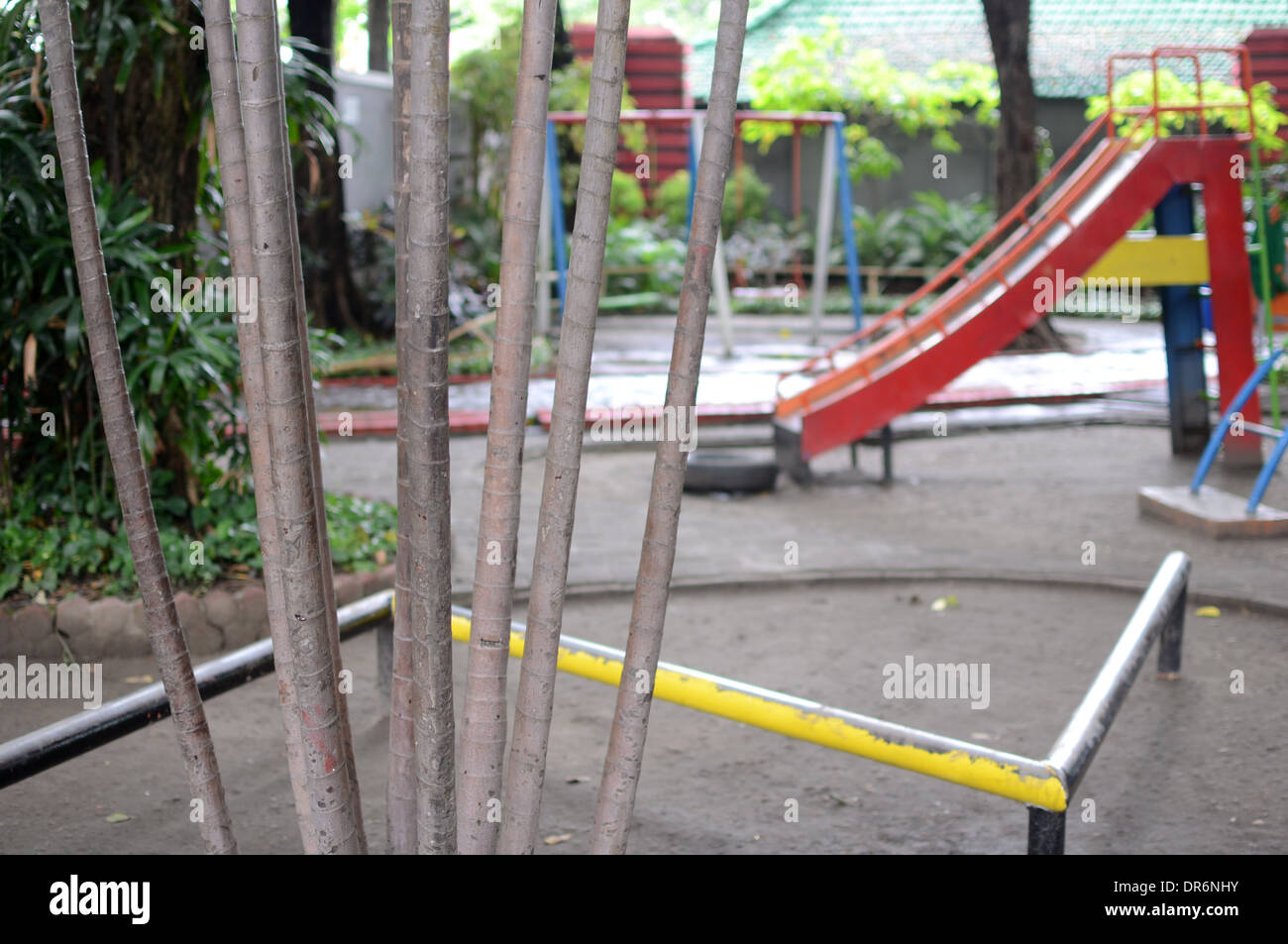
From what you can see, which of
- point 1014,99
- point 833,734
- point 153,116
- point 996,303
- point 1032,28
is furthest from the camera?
point 1032,28

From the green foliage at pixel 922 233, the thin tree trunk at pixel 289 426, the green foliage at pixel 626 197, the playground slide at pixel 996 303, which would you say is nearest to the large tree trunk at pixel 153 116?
the thin tree trunk at pixel 289 426

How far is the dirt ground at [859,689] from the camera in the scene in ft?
10.6

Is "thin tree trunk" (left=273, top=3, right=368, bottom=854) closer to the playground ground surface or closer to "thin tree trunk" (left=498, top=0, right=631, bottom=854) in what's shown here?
"thin tree trunk" (left=498, top=0, right=631, bottom=854)

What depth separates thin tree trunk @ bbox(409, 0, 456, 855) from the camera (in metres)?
1.67

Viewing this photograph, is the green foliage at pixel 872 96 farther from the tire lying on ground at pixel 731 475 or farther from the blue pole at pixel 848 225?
the tire lying on ground at pixel 731 475

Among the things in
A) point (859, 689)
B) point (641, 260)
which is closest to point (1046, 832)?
point (859, 689)

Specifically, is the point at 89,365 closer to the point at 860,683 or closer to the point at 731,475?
the point at 860,683

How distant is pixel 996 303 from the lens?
7.10 meters

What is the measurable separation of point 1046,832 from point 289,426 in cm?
161

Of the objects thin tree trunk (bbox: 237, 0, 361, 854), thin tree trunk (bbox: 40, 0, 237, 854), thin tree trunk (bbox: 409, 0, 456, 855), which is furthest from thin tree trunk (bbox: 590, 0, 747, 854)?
thin tree trunk (bbox: 40, 0, 237, 854)

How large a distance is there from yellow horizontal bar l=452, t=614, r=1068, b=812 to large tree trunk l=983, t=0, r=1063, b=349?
35.4 feet

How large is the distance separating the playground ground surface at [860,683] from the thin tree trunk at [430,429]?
1.35 m
